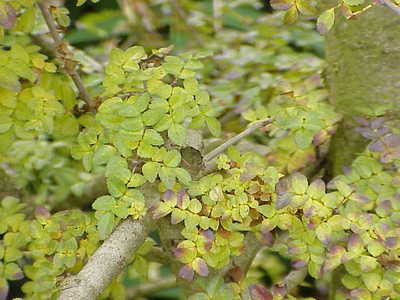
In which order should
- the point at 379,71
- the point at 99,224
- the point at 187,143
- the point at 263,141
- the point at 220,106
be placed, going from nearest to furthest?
the point at 99,224
the point at 187,143
the point at 379,71
the point at 220,106
the point at 263,141

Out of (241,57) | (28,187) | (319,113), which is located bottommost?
(28,187)

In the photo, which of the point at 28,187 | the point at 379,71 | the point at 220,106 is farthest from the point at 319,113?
the point at 28,187

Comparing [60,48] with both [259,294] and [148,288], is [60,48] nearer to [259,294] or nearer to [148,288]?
[259,294]

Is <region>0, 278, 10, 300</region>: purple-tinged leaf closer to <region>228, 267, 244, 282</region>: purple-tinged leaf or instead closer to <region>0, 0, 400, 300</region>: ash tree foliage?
<region>0, 0, 400, 300</region>: ash tree foliage

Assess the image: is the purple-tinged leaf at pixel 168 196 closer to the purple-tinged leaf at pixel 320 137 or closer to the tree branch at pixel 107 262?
the tree branch at pixel 107 262

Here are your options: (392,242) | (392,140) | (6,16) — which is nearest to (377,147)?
(392,140)

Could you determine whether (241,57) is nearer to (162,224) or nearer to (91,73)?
(91,73)

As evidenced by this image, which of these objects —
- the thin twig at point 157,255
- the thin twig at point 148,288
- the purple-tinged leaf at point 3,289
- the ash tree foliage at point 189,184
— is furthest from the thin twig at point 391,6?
the thin twig at point 148,288
